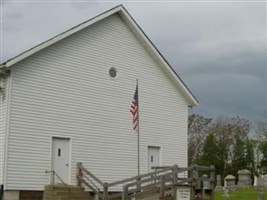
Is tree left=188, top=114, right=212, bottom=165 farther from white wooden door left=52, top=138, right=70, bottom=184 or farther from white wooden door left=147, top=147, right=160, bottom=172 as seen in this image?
white wooden door left=52, top=138, right=70, bottom=184

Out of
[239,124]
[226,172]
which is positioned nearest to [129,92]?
[226,172]

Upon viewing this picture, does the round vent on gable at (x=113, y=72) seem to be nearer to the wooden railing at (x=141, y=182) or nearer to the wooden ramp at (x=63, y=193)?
the wooden railing at (x=141, y=182)

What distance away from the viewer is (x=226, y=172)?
2443 inches

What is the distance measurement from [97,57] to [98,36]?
103 centimetres

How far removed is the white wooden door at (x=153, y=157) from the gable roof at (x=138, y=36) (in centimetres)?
371

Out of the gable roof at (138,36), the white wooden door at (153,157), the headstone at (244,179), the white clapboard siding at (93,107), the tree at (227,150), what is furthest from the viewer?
the tree at (227,150)

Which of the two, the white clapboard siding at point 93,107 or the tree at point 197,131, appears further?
the tree at point 197,131

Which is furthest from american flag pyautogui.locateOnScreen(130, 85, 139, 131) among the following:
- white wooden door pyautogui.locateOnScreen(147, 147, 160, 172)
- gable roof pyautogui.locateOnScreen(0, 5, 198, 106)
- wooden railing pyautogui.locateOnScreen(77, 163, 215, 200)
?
gable roof pyautogui.locateOnScreen(0, 5, 198, 106)

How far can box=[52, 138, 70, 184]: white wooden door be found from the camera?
75.8 ft

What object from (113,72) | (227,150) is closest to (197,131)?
(227,150)

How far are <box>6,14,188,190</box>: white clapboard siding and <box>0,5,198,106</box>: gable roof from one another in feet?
1.04

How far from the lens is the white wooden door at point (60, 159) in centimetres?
2309

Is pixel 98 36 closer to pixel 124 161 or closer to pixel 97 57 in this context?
pixel 97 57

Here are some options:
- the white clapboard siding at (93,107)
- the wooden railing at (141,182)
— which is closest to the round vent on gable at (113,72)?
the white clapboard siding at (93,107)
